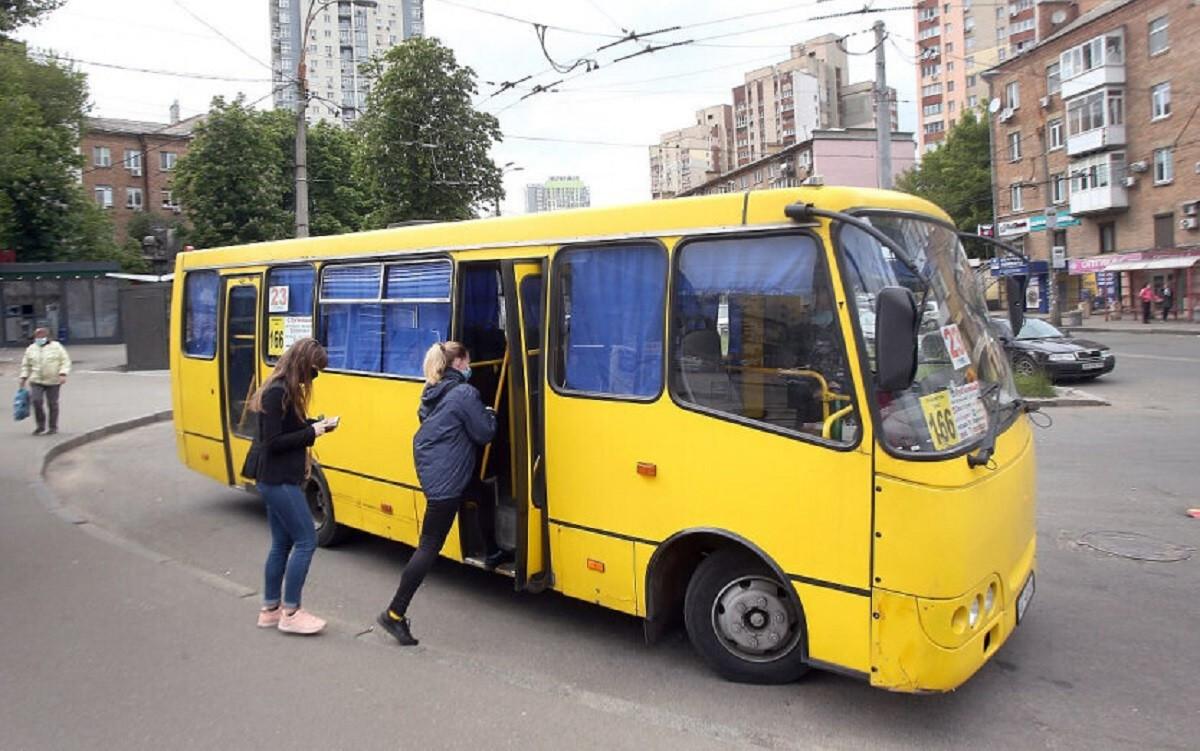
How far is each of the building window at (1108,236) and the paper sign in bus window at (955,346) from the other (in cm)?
4725

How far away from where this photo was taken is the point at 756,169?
34.7m

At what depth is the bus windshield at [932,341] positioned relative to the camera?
3771 millimetres

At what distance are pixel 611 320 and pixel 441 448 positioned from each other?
3.98ft

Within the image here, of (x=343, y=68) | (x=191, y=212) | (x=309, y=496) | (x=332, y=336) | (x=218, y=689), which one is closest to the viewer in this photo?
(x=218, y=689)

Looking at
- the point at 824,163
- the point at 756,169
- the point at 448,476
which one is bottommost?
the point at 448,476

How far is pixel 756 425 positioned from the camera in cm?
416

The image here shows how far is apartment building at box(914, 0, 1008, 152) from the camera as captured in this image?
331ft

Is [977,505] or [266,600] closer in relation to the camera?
[977,505]

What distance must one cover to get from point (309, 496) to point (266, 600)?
2341mm

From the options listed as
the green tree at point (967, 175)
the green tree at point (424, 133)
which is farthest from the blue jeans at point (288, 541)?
the green tree at point (967, 175)

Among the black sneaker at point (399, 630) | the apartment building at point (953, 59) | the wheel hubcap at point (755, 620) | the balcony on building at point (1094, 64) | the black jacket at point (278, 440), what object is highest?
the apartment building at point (953, 59)

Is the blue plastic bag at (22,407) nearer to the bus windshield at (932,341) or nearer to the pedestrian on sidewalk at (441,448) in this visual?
the pedestrian on sidewalk at (441,448)

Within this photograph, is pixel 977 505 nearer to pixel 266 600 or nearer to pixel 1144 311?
pixel 266 600

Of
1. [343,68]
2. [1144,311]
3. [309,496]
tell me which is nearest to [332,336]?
[309,496]
